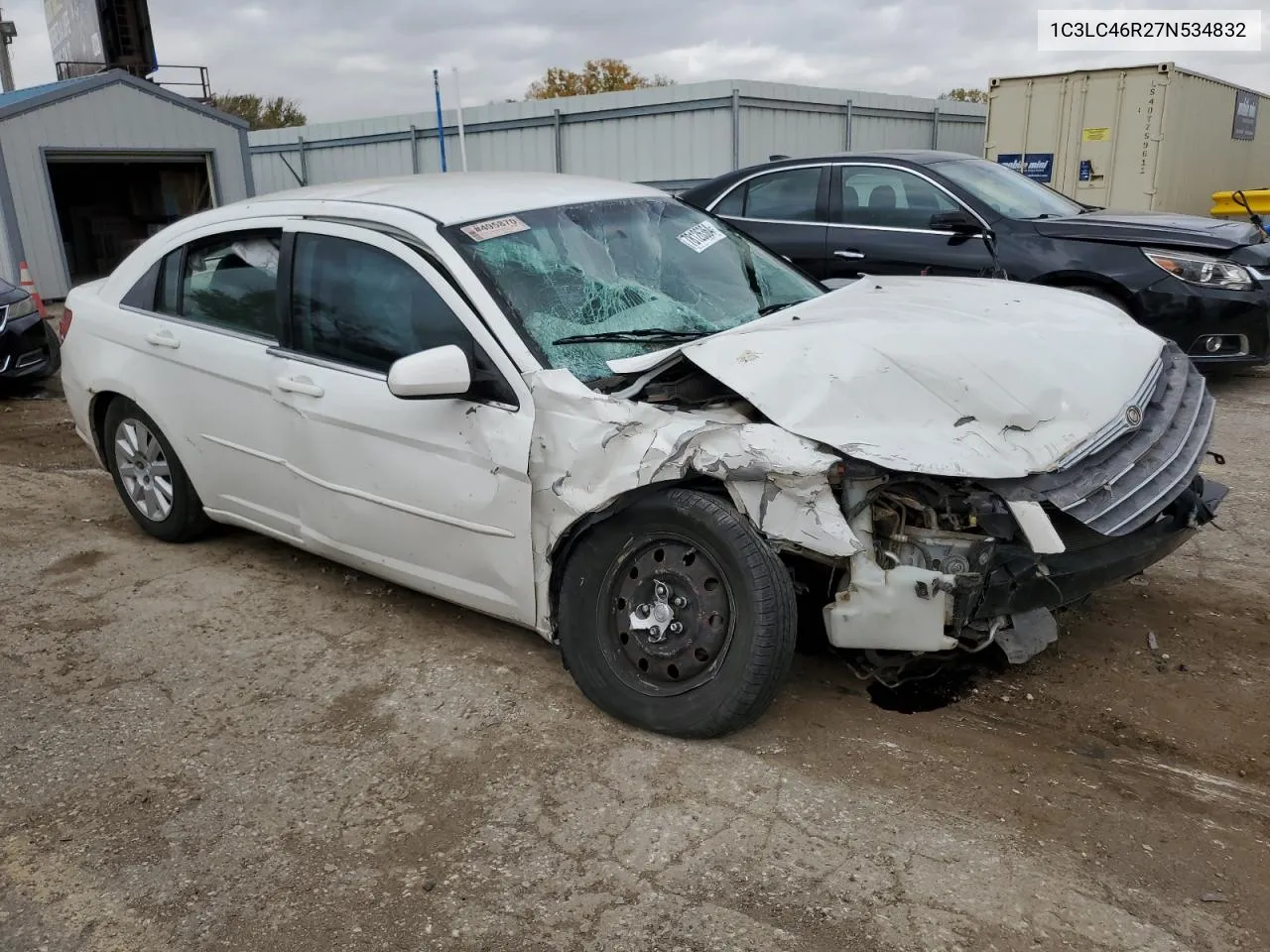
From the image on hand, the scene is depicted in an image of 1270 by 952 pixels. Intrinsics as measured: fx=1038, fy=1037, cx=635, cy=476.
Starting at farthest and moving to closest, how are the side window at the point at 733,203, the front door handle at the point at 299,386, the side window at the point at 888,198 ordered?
the side window at the point at 733,203, the side window at the point at 888,198, the front door handle at the point at 299,386

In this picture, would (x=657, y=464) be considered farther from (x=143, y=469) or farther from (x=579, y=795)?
(x=143, y=469)

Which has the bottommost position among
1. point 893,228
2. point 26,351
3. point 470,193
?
point 26,351

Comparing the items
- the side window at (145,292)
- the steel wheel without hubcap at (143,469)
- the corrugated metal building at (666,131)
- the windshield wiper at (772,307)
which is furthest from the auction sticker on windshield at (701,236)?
the corrugated metal building at (666,131)

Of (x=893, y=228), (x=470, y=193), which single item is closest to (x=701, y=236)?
(x=470, y=193)

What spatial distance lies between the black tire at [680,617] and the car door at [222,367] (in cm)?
151

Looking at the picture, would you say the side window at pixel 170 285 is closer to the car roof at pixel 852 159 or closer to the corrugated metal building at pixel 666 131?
the car roof at pixel 852 159

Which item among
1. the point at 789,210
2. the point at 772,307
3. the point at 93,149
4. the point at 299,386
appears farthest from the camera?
the point at 93,149

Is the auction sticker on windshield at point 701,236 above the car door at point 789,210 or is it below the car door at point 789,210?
above

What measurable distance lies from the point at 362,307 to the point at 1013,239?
16.2 ft

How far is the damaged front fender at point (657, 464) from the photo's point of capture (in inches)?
113

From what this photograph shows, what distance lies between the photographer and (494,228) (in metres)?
3.72

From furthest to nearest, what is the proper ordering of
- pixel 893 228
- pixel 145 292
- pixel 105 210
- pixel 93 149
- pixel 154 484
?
1. pixel 105 210
2. pixel 93 149
3. pixel 893 228
4. pixel 154 484
5. pixel 145 292

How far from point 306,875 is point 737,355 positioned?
Result: 1864mm

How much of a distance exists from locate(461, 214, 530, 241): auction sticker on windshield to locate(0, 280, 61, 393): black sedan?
6.91m
